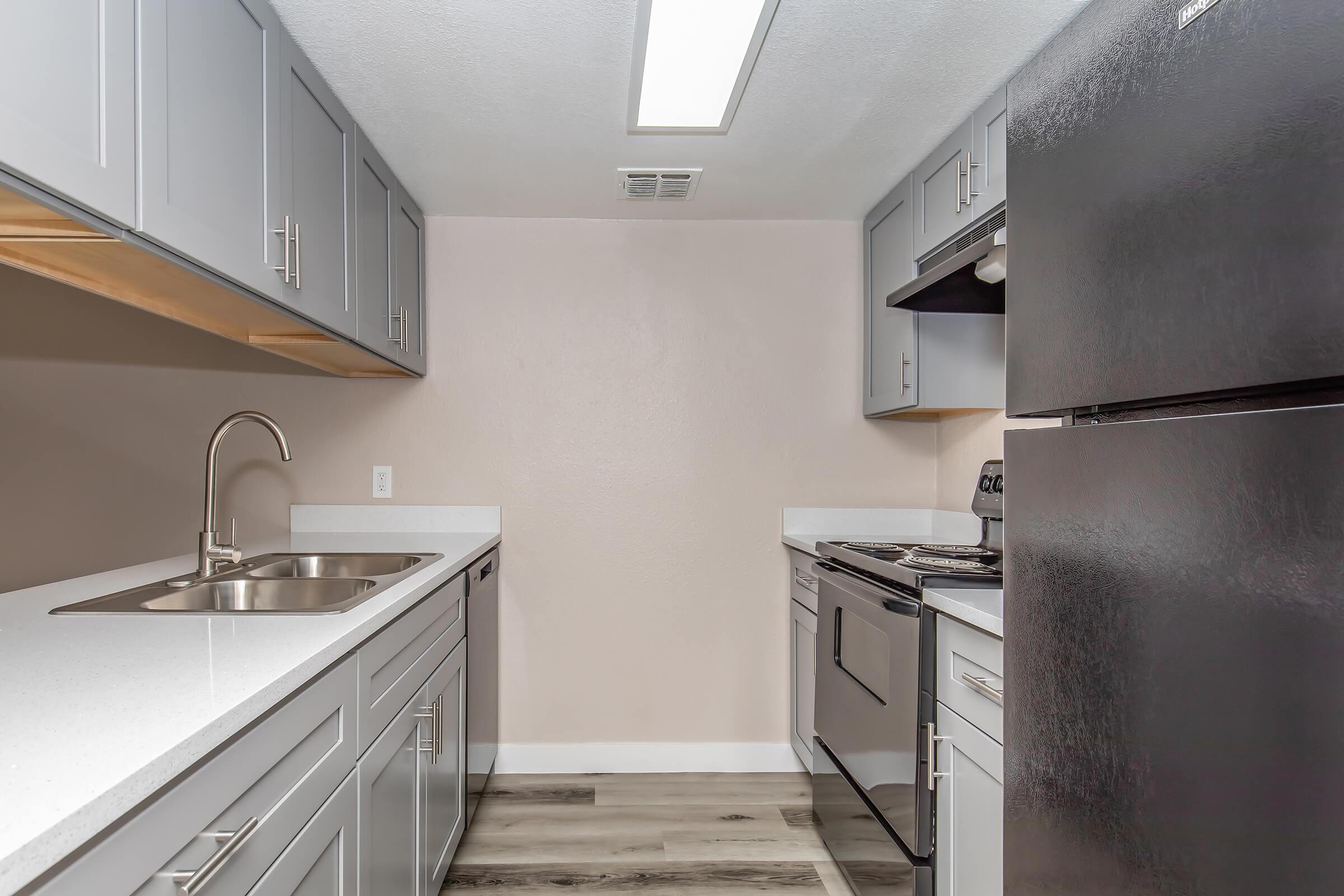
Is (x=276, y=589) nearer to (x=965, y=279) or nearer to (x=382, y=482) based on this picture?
(x=382, y=482)

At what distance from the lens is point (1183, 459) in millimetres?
537

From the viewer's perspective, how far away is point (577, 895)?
1.94 metres

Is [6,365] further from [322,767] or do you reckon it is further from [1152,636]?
[1152,636]

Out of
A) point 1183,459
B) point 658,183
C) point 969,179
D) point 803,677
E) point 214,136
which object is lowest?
point 803,677

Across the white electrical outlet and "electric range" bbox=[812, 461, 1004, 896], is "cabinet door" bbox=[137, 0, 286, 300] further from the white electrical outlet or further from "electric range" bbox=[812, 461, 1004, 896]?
"electric range" bbox=[812, 461, 1004, 896]

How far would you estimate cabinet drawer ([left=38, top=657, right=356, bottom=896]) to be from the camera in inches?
23.6

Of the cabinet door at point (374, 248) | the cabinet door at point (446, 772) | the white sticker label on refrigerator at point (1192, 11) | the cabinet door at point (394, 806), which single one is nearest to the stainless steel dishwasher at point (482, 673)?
Answer: the cabinet door at point (446, 772)

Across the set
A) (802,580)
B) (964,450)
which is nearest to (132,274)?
(802,580)

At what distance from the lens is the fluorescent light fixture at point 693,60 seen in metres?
1.49

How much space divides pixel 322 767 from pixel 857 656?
4.43ft

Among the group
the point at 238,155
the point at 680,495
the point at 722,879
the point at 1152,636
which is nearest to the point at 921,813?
the point at 722,879

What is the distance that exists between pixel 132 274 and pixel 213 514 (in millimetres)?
645

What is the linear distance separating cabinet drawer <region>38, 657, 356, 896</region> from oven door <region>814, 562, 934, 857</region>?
1.14m

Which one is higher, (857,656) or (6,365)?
(6,365)
